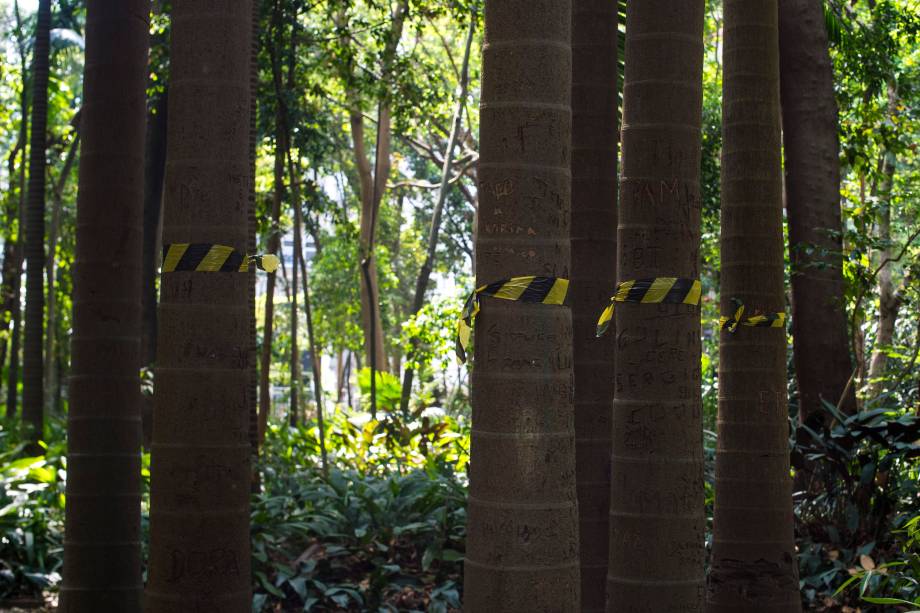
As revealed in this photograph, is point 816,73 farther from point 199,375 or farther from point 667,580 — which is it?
point 199,375

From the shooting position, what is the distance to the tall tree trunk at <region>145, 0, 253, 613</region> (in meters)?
4.27

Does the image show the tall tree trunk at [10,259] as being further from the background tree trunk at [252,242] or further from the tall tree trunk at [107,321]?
the tall tree trunk at [107,321]

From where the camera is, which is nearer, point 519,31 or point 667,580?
point 519,31

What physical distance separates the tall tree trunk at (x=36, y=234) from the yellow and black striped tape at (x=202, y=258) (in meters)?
10.6

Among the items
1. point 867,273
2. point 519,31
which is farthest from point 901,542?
point 519,31

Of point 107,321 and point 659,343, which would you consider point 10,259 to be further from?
point 659,343

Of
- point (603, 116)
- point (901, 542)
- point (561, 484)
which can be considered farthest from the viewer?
point (901, 542)

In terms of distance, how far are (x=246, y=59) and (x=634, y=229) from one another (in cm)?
169

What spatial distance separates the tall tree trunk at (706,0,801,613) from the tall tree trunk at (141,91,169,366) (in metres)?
8.01

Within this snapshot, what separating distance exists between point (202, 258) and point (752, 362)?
10.9 feet

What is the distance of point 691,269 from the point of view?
15.5 feet

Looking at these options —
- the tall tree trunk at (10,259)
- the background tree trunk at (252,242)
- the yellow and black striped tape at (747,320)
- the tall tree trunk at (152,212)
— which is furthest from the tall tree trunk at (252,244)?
the tall tree trunk at (10,259)

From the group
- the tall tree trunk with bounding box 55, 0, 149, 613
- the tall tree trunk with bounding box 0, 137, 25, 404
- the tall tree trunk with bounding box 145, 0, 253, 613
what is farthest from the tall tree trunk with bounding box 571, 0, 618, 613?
the tall tree trunk with bounding box 0, 137, 25, 404

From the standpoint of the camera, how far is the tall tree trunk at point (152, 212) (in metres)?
13.3
